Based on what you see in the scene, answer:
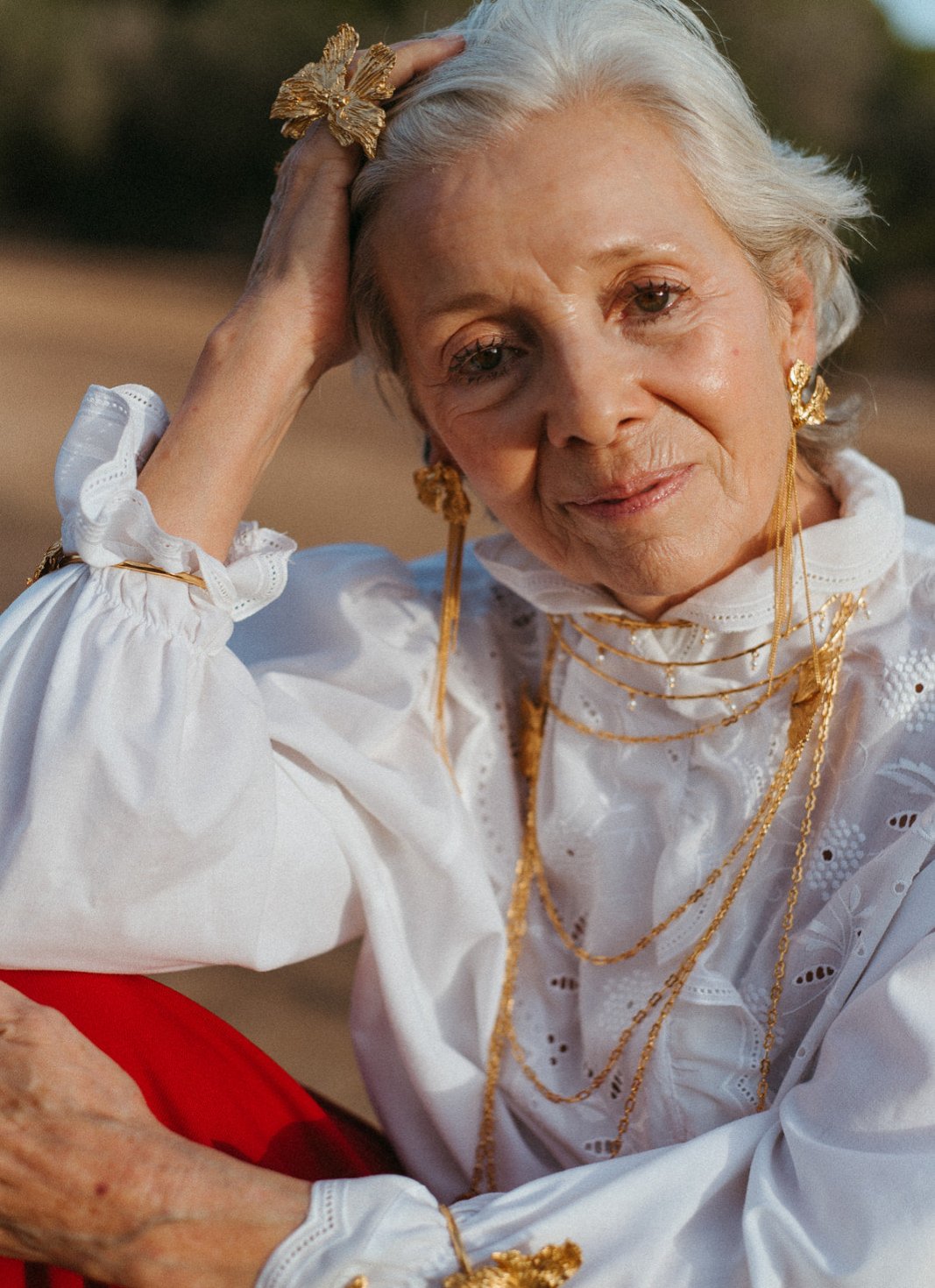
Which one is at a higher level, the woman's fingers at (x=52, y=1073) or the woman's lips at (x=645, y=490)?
the woman's lips at (x=645, y=490)

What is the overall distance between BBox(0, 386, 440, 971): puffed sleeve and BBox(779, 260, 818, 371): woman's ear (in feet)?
2.80

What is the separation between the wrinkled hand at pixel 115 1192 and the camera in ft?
5.72

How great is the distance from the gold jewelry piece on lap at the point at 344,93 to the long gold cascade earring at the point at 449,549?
0.54 metres

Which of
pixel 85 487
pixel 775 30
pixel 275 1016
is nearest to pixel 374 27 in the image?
pixel 775 30

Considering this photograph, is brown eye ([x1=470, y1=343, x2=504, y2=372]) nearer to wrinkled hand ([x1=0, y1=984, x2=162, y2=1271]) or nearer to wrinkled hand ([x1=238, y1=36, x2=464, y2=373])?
wrinkled hand ([x1=238, y1=36, x2=464, y2=373])

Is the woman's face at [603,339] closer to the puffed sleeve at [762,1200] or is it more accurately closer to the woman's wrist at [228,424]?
the woman's wrist at [228,424]

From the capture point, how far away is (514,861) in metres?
2.37

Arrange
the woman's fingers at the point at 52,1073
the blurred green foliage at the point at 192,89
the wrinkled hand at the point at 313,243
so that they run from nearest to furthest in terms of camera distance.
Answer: the woman's fingers at the point at 52,1073
the wrinkled hand at the point at 313,243
the blurred green foliage at the point at 192,89

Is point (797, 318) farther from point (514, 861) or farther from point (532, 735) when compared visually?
point (514, 861)

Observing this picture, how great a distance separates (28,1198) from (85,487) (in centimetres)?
98

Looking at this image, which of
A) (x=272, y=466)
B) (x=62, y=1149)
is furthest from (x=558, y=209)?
(x=272, y=466)

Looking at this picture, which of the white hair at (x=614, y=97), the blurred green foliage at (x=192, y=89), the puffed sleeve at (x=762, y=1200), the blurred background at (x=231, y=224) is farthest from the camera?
the blurred green foliage at (x=192, y=89)

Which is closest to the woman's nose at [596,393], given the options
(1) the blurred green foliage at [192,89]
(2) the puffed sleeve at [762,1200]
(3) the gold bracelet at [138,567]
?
(3) the gold bracelet at [138,567]

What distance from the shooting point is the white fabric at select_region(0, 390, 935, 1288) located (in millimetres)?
1688
